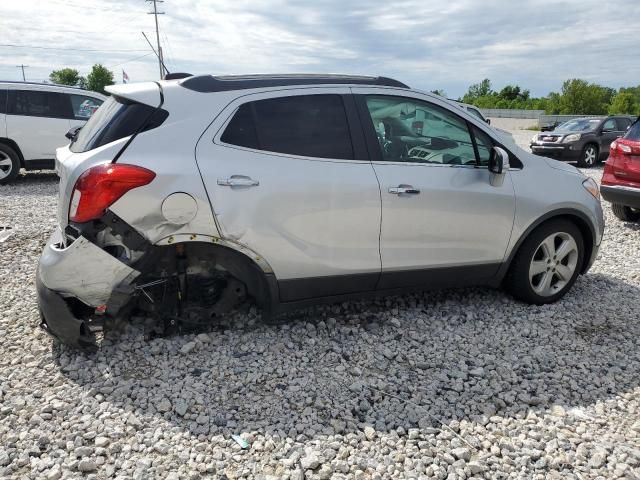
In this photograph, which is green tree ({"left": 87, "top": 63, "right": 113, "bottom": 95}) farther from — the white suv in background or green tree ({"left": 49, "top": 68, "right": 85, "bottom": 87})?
the white suv in background

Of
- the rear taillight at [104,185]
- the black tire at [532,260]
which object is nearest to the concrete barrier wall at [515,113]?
the black tire at [532,260]

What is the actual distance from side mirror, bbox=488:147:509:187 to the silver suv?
12mm

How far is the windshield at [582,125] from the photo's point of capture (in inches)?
626

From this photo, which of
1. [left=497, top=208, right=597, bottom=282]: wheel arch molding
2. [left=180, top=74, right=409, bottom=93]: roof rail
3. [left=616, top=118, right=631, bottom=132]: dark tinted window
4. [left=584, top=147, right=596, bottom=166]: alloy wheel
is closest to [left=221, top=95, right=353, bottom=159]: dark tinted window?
[left=180, top=74, right=409, bottom=93]: roof rail

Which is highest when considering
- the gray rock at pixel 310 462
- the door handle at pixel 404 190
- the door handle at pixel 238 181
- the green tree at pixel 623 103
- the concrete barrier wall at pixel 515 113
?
the green tree at pixel 623 103

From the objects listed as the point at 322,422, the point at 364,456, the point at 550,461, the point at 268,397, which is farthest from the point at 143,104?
the point at 550,461

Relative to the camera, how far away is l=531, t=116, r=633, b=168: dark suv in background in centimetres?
1544

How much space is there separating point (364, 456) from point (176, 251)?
1632mm

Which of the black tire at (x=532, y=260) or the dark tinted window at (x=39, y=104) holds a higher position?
the dark tinted window at (x=39, y=104)

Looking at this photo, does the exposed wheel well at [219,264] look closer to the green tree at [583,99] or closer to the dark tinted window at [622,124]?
the dark tinted window at [622,124]

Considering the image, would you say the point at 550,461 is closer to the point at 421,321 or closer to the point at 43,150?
the point at 421,321

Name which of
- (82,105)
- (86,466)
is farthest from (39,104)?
(86,466)

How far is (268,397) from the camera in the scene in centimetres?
299

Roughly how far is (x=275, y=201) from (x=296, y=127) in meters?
0.54
